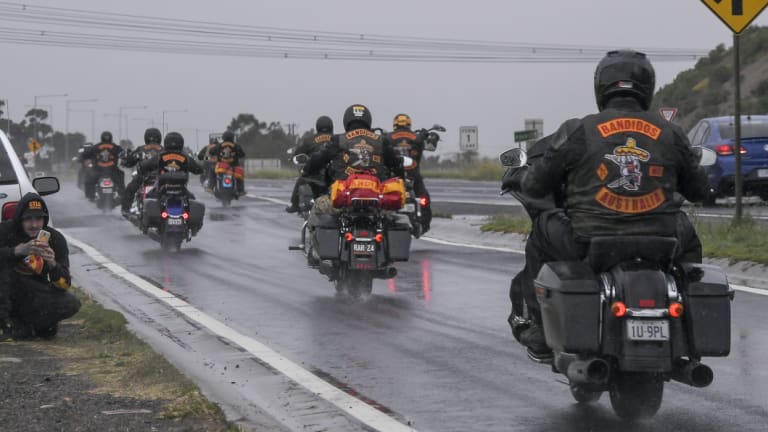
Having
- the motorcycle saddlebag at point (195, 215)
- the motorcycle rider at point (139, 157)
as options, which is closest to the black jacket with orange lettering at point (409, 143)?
the motorcycle saddlebag at point (195, 215)

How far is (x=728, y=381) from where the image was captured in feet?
28.6

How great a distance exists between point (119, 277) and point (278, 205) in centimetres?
1765

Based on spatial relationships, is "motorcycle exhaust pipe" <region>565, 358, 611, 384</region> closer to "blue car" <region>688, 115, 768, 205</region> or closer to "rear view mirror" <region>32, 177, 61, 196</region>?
"rear view mirror" <region>32, 177, 61, 196</region>

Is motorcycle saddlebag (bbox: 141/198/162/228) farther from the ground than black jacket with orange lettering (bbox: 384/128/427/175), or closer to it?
closer to it

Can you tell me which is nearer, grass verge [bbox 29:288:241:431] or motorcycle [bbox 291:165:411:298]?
grass verge [bbox 29:288:241:431]

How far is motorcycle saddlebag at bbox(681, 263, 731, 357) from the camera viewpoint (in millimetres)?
6859

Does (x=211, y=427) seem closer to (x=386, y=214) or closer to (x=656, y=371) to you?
(x=656, y=371)

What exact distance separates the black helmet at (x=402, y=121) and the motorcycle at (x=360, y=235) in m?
8.51

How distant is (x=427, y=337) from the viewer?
36.5 ft

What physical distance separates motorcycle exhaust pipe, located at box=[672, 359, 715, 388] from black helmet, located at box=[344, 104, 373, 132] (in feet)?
26.2

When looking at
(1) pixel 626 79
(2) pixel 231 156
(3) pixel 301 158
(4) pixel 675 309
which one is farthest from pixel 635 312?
(2) pixel 231 156

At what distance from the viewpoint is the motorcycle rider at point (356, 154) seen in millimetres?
14312

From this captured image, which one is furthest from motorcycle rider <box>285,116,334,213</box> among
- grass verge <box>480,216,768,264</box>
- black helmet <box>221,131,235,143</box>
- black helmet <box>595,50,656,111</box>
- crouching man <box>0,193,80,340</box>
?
black helmet <box>221,131,235,143</box>

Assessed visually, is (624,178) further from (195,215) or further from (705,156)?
(195,215)
